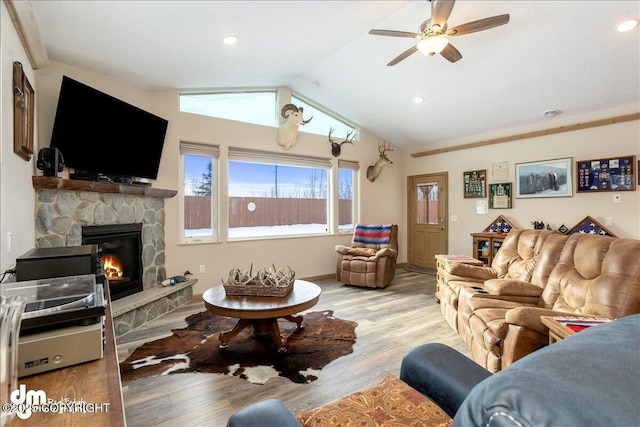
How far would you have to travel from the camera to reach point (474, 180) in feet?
18.3

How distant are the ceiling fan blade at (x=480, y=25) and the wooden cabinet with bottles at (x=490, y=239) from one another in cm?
322

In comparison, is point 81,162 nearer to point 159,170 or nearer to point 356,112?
point 159,170

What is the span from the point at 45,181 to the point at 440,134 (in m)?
5.66

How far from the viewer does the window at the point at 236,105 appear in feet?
14.4

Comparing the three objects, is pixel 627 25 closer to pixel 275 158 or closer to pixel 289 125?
pixel 289 125

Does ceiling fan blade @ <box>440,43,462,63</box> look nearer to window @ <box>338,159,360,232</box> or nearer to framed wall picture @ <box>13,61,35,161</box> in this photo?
window @ <box>338,159,360,232</box>

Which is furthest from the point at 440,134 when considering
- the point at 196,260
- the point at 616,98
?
the point at 196,260

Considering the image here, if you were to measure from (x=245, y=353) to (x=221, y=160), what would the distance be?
→ 2857 mm

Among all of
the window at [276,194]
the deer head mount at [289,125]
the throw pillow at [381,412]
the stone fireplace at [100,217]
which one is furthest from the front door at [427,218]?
the throw pillow at [381,412]

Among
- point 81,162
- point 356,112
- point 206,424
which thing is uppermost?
point 356,112

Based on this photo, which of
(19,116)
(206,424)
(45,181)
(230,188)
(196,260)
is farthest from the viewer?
(230,188)

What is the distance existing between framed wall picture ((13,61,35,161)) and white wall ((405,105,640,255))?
5.92 meters

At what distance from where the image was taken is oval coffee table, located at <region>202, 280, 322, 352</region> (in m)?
2.43

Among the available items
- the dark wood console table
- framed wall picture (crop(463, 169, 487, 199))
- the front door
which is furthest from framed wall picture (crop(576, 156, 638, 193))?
the dark wood console table
